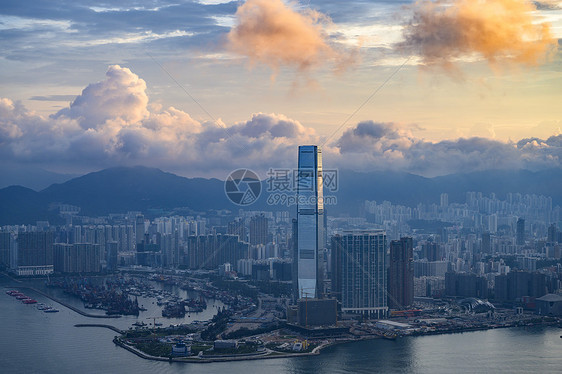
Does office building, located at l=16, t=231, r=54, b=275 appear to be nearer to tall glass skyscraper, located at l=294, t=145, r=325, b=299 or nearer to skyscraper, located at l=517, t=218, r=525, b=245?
tall glass skyscraper, located at l=294, t=145, r=325, b=299

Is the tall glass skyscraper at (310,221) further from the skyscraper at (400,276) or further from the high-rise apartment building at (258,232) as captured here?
the high-rise apartment building at (258,232)

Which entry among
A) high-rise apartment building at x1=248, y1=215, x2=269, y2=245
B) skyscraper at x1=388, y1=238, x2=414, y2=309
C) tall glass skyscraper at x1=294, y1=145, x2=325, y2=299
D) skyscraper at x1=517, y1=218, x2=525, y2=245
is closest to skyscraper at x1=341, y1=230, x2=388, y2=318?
skyscraper at x1=388, y1=238, x2=414, y2=309

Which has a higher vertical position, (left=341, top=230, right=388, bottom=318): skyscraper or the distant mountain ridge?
the distant mountain ridge

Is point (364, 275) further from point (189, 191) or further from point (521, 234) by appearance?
point (189, 191)

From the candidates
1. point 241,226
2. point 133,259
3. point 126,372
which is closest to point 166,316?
point 126,372

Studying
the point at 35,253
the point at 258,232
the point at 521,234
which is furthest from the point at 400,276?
the point at 521,234

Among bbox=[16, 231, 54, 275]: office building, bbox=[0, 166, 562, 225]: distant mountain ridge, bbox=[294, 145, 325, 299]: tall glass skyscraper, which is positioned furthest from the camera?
bbox=[0, 166, 562, 225]: distant mountain ridge

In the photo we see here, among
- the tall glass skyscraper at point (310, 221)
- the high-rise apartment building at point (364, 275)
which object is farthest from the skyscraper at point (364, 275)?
the tall glass skyscraper at point (310, 221)
